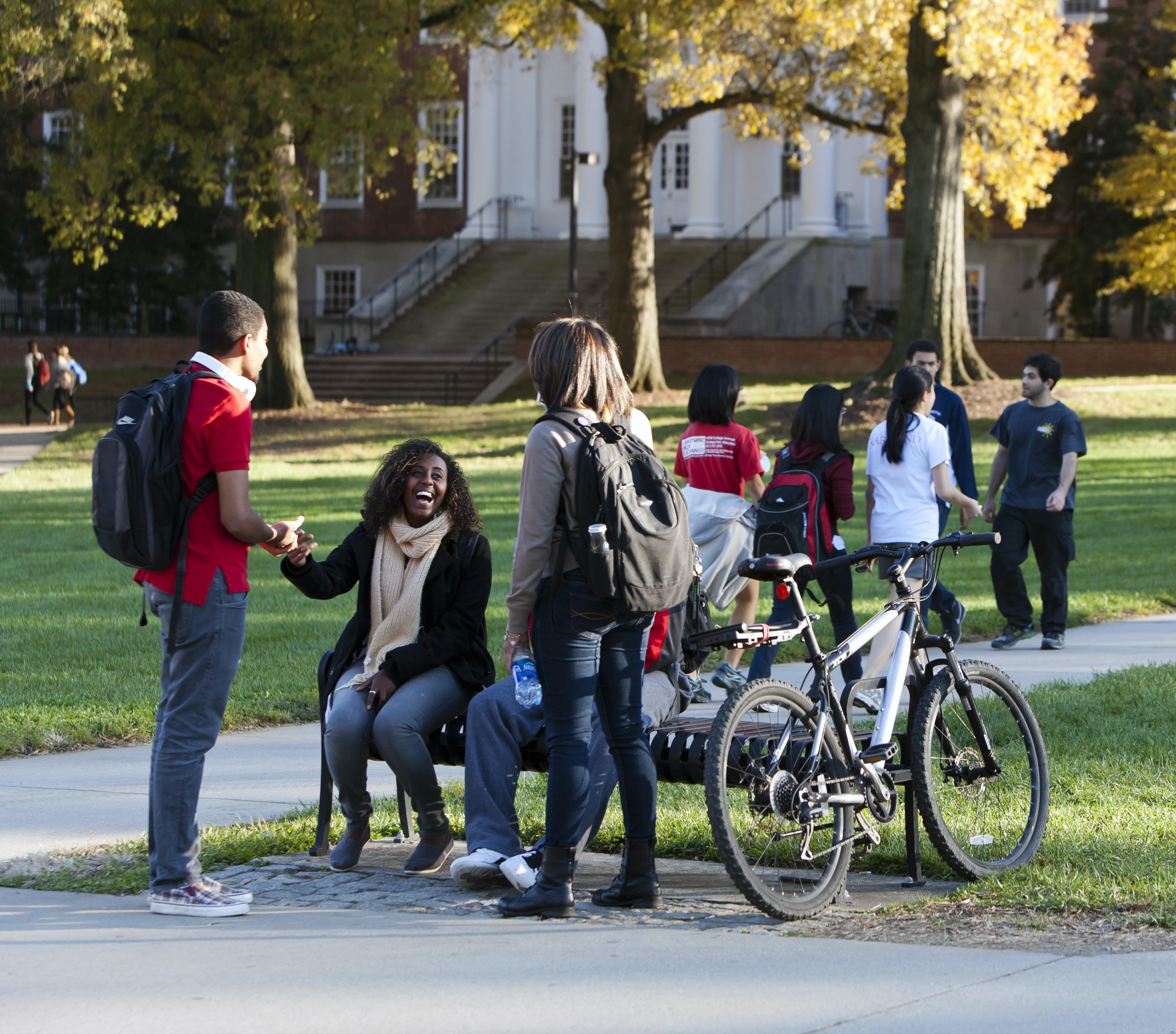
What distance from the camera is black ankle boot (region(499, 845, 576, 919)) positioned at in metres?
5.05

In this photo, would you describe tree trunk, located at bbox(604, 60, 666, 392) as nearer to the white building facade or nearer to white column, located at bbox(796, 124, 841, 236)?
the white building facade

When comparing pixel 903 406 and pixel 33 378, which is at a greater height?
pixel 33 378

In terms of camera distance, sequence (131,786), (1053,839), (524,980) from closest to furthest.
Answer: (524,980) → (1053,839) → (131,786)

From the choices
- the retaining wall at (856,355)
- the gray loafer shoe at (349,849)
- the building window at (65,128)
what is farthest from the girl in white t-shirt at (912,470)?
the retaining wall at (856,355)

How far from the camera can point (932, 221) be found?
2575 centimetres

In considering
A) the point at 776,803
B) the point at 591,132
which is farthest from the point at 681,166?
the point at 776,803

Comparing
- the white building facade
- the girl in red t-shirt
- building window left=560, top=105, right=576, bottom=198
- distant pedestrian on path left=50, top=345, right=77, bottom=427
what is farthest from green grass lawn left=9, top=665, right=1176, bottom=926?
building window left=560, top=105, right=576, bottom=198

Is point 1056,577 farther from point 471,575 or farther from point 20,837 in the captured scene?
point 20,837

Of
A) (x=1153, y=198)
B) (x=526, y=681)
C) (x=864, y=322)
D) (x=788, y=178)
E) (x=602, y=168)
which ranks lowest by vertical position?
(x=526, y=681)

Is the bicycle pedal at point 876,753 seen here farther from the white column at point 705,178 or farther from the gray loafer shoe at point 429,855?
the white column at point 705,178

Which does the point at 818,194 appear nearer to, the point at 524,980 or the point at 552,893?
the point at 552,893

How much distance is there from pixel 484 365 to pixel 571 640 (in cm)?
3180

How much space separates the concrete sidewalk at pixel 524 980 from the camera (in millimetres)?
4102

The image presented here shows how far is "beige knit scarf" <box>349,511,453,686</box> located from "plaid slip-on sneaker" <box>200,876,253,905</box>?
867 mm
